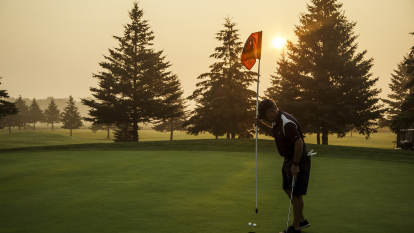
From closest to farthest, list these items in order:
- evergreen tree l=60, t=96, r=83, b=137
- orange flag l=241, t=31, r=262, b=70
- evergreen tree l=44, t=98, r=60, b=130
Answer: orange flag l=241, t=31, r=262, b=70, evergreen tree l=60, t=96, r=83, b=137, evergreen tree l=44, t=98, r=60, b=130

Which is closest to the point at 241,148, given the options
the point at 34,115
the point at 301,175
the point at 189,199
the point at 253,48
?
the point at 253,48

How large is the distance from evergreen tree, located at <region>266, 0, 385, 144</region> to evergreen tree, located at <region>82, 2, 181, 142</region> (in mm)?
14699

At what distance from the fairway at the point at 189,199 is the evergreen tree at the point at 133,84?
26.4 meters

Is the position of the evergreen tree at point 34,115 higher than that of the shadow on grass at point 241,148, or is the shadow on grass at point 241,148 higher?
the evergreen tree at point 34,115

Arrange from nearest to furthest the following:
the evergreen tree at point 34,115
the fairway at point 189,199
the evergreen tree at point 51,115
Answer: the fairway at point 189,199 → the evergreen tree at point 34,115 → the evergreen tree at point 51,115

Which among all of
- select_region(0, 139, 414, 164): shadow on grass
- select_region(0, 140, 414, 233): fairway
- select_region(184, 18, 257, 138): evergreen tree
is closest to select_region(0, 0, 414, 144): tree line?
select_region(184, 18, 257, 138): evergreen tree

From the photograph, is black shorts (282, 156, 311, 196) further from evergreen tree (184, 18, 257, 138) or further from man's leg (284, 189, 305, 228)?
evergreen tree (184, 18, 257, 138)

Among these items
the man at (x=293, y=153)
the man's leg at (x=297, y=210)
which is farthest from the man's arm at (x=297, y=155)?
the man's leg at (x=297, y=210)

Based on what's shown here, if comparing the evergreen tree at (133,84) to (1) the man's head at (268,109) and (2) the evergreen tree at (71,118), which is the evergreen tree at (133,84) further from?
(2) the evergreen tree at (71,118)

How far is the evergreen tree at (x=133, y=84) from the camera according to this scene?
120ft

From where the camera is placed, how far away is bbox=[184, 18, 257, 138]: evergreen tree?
33.4m

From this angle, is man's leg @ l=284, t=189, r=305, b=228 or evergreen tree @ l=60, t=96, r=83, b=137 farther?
evergreen tree @ l=60, t=96, r=83, b=137

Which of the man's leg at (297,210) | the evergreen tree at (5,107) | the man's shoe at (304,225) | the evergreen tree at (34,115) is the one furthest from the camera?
the evergreen tree at (34,115)

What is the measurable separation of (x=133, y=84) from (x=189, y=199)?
33399 mm
